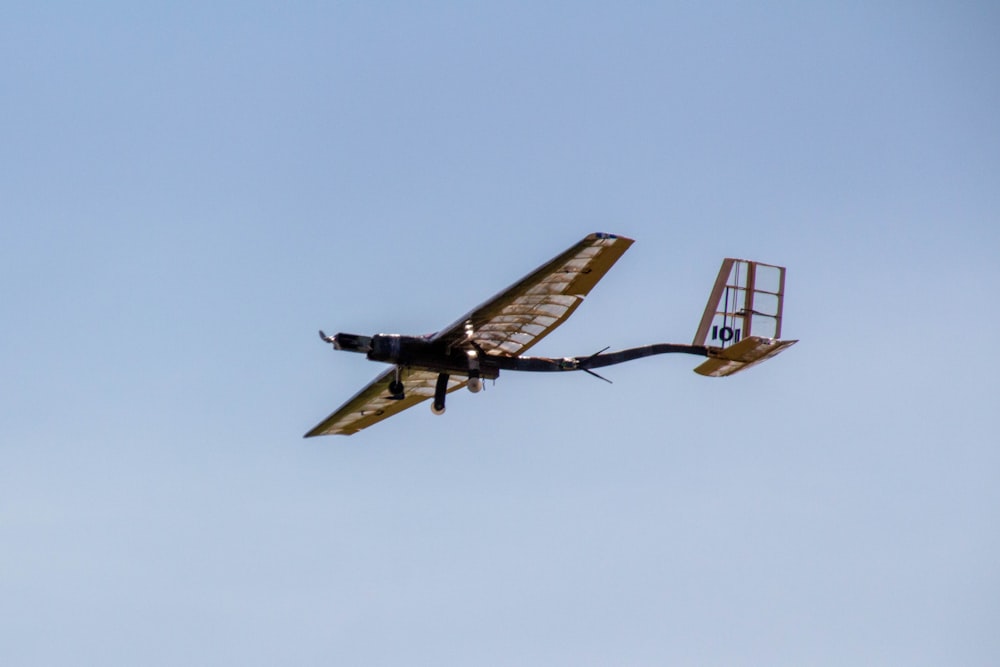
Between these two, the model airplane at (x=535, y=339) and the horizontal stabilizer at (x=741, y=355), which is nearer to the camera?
the model airplane at (x=535, y=339)

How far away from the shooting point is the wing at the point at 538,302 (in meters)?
42.5

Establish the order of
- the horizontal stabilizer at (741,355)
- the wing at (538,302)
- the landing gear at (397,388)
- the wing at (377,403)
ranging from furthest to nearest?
the wing at (377,403)
the horizontal stabilizer at (741,355)
the landing gear at (397,388)
the wing at (538,302)

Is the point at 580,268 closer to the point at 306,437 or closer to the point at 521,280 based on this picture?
the point at 521,280

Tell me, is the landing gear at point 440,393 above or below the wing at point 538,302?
below

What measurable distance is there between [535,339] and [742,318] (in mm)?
8973

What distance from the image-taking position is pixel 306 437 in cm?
5528

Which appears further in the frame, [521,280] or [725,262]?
[725,262]

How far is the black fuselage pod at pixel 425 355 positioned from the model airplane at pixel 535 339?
3 centimetres

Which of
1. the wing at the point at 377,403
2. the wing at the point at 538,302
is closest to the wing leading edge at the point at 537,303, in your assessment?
Answer: the wing at the point at 538,302

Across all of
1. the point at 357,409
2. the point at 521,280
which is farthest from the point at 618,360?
the point at 357,409

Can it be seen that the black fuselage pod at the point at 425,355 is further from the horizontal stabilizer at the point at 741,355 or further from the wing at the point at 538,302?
the horizontal stabilizer at the point at 741,355

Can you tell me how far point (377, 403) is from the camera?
53.3 meters

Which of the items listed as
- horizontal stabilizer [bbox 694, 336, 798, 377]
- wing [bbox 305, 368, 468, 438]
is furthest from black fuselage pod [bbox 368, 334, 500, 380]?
horizontal stabilizer [bbox 694, 336, 798, 377]

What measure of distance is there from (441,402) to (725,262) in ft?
38.9
